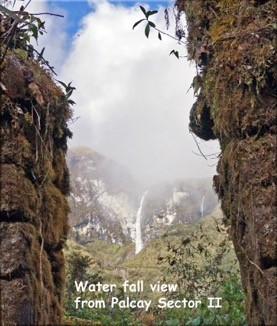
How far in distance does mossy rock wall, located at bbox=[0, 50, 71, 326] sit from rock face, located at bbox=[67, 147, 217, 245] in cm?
9826

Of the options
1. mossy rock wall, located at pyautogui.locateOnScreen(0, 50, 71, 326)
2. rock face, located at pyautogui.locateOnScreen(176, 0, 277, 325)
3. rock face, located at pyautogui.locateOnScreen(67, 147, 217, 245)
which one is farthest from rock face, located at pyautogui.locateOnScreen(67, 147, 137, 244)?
rock face, located at pyautogui.locateOnScreen(176, 0, 277, 325)

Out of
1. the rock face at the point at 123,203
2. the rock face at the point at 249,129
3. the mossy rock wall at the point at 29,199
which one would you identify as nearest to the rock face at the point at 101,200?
the rock face at the point at 123,203

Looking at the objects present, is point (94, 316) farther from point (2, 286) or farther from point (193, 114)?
point (2, 286)

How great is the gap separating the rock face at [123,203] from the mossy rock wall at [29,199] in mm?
98260

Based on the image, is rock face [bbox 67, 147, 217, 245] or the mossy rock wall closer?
the mossy rock wall

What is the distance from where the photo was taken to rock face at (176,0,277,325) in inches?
139

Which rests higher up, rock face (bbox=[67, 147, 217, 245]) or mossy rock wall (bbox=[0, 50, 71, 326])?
rock face (bbox=[67, 147, 217, 245])

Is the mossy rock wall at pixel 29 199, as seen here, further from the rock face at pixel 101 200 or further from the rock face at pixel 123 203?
the rock face at pixel 101 200

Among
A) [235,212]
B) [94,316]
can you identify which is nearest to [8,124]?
[235,212]

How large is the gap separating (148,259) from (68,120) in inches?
1206

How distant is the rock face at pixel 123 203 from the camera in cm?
12306

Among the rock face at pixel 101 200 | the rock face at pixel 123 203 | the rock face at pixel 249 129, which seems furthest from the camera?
the rock face at pixel 101 200

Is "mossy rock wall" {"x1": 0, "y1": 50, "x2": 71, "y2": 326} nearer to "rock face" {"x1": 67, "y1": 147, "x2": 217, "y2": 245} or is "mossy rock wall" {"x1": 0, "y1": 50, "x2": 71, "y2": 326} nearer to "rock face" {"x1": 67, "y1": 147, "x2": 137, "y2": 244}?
"rock face" {"x1": 67, "y1": 147, "x2": 217, "y2": 245}

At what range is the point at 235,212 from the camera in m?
4.22
